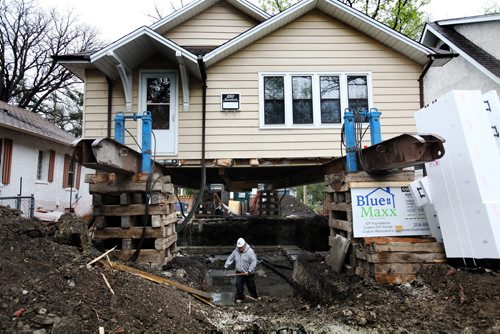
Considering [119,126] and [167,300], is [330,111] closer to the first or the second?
[119,126]

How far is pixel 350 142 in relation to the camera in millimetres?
6188

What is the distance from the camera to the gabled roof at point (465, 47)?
12.4 m

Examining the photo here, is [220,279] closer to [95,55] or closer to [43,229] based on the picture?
[43,229]

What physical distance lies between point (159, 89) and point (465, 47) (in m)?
12.4

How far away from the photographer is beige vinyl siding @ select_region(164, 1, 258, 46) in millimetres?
10086

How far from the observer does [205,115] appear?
28.9 feet

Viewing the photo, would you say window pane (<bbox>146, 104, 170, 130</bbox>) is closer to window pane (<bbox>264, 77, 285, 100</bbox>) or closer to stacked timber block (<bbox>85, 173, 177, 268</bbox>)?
window pane (<bbox>264, 77, 285, 100</bbox>)

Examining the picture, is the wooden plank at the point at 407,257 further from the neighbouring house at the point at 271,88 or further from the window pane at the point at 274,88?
the window pane at the point at 274,88

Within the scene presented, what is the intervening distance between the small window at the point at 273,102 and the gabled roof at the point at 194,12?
7.06 ft

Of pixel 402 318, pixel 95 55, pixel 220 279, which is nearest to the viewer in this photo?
pixel 402 318

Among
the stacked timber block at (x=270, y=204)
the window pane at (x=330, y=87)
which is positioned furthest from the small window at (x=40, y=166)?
the window pane at (x=330, y=87)

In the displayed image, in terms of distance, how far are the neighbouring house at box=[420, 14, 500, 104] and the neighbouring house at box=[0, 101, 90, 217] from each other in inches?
599

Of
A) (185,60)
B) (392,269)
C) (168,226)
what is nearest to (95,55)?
(185,60)

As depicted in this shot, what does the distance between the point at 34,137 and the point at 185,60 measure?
461 inches
